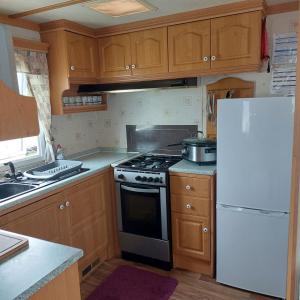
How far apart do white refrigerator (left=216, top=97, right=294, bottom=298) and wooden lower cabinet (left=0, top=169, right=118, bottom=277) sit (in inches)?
41.0

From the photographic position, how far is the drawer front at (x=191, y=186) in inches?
91.4

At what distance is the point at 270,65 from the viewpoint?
8.14 feet

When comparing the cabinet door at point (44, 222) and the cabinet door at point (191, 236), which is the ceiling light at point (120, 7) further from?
the cabinet door at point (191, 236)

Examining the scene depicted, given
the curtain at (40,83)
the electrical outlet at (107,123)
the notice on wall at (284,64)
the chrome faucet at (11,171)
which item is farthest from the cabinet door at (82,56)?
the notice on wall at (284,64)

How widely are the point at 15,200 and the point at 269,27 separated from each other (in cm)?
240

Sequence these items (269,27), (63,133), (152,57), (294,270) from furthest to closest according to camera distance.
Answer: (63,133) < (152,57) < (269,27) < (294,270)

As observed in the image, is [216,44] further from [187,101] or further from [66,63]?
[66,63]

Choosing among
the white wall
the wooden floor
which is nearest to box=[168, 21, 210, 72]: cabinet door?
the white wall

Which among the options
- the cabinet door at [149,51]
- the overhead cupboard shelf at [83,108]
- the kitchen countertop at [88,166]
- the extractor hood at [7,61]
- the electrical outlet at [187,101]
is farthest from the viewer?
the electrical outlet at [187,101]

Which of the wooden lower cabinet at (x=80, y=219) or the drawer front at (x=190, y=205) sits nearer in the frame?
the wooden lower cabinet at (x=80, y=219)

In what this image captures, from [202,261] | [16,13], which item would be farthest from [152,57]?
[202,261]

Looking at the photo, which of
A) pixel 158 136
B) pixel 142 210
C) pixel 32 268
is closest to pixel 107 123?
pixel 158 136

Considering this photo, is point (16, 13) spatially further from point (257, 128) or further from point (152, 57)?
point (257, 128)

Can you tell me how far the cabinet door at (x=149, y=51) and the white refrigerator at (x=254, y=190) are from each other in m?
0.79
